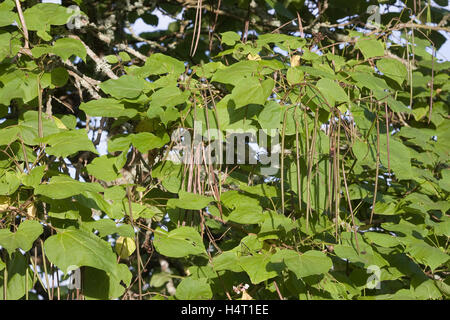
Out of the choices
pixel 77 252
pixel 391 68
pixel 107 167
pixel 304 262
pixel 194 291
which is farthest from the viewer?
pixel 391 68

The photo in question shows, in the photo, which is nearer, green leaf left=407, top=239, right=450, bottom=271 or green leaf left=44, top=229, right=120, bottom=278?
green leaf left=44, top=229, right=120, bottom=278

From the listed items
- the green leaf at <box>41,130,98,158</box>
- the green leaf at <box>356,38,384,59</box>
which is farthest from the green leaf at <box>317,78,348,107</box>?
the green leaf at <box>41,130,98,158</box>

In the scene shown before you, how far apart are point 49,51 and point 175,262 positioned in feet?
3.26

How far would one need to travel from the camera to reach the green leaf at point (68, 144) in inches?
47.9

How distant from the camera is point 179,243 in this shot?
1.25 meters

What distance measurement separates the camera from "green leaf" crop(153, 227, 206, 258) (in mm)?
1226

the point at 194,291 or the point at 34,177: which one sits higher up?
the point at 34,177

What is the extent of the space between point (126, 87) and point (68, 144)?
22cm

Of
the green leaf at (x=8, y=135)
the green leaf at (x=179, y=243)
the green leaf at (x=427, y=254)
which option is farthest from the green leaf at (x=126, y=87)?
the green leaf at (x=427, y=254)

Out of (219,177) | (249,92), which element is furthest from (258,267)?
(249,92)

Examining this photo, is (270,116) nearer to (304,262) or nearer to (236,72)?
(236,72)

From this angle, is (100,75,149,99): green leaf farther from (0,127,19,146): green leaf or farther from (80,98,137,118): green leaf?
(0,127,19,146): green leaf

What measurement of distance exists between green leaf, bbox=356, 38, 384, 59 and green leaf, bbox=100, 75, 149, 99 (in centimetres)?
56

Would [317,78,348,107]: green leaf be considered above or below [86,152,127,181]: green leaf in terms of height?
above
